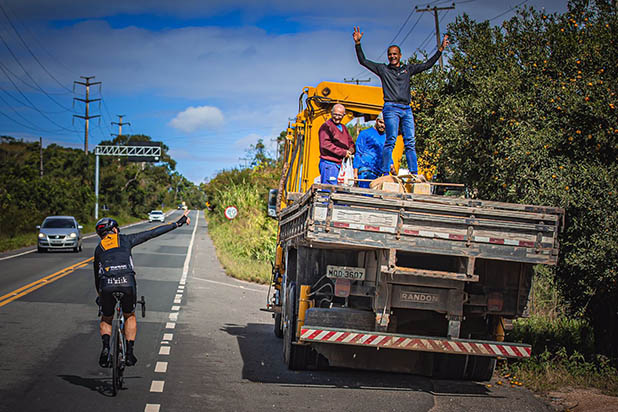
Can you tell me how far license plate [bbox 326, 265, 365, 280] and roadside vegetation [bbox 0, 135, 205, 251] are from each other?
85.9ft

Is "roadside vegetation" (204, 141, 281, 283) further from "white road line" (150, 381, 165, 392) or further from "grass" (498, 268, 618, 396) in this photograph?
"white road line" (150, 381, 165, 392)

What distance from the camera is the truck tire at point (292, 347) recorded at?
8.40 metres

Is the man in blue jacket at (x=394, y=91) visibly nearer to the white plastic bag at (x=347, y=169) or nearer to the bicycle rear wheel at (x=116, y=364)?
the white plastic bag at (x=347, y=169)

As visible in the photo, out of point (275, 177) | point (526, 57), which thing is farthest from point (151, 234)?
point (275, 177)

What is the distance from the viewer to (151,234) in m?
7.83

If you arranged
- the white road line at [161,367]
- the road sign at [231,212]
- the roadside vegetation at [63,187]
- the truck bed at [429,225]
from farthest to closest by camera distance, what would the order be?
the roadside vegetation at [63,187] < the road sign at [231,212] < the white road line at [161,367] < the truck bed at [429,225]

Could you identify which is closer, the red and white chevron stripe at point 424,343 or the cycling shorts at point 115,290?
the red and white chevron stripe at point 424,343

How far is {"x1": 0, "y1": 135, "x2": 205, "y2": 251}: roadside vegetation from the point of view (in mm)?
39763

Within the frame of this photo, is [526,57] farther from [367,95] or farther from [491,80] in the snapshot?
[367,95]

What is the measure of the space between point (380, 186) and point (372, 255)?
94 cm

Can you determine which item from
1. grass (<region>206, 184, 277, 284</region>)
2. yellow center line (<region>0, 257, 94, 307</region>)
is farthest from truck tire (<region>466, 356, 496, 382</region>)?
grass (<region>206, 184, 277, 284</region>)

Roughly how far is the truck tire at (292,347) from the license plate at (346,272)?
109cm

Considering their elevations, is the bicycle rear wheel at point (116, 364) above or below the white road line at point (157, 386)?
above

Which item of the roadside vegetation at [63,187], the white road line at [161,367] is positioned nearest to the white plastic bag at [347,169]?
the white road line at [161,367]
